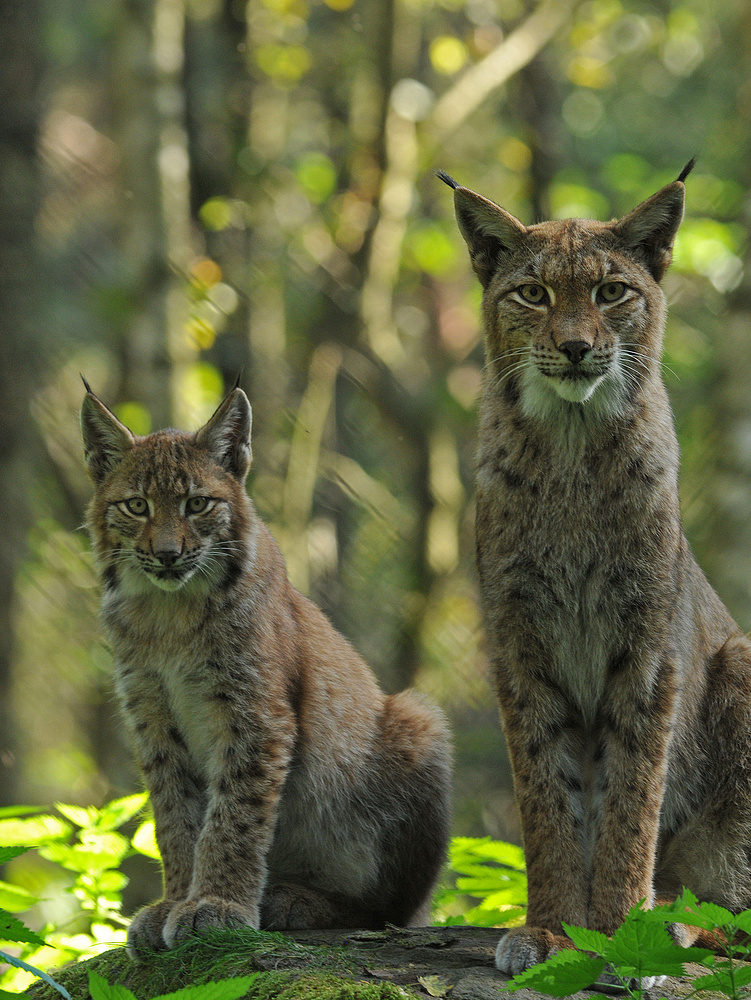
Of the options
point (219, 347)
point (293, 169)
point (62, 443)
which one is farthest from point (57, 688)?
point (293, 169)

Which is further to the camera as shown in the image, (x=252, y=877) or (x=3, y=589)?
(x=3, y=589)

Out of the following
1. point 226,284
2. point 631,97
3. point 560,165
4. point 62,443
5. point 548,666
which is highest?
point 631,97

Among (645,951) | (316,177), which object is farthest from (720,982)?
(316,177)

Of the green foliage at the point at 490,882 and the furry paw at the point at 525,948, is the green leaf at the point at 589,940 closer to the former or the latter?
the furry paw at the point at 525,948

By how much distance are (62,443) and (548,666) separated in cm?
668

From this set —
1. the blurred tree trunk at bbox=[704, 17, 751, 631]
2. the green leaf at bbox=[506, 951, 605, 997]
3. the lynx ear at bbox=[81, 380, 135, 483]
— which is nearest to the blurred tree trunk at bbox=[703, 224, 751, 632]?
the blurred tree trunk at bbox=[704, 17, 751, 631]

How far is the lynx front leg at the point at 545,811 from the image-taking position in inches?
152

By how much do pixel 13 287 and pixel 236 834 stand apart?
438cm

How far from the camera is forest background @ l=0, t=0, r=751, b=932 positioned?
777 cm

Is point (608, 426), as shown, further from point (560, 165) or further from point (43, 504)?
point (560, 165)

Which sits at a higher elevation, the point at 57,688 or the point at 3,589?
the point at 3,589

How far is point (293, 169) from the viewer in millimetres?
11961

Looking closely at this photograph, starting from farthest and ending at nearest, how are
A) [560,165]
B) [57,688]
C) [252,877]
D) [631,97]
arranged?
1. [631,97]
2. [560,165]
3. [57,688]
4. [252,877]

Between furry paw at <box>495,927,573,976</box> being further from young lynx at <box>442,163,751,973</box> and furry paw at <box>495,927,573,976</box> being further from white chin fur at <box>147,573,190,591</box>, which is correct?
white chin fur at <box>147,573,190,591</box>
